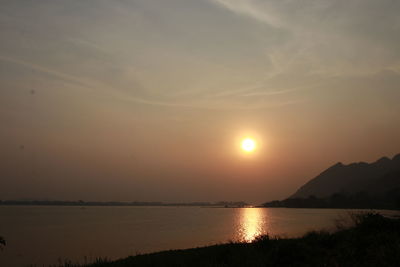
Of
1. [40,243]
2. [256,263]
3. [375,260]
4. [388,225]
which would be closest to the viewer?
[375,260]

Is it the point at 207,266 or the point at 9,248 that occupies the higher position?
the point at 9,248

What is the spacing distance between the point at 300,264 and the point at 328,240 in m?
8.22

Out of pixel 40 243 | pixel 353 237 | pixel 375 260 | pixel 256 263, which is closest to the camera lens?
pixel 375 260

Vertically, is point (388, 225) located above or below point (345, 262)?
above

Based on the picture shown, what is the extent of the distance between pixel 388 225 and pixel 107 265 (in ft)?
65.1

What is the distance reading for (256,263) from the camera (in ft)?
64.7

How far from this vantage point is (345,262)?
18641mm

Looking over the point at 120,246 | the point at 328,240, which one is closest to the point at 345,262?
the point at 328,240

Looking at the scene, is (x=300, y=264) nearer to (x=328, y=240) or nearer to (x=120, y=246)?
(x=328, y=240)

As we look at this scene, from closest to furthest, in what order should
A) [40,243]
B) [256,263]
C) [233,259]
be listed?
[256,263], [233,259], [40,243]

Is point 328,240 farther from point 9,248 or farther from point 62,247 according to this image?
point 9,248

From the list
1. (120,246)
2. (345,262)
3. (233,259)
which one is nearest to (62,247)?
(120,246)

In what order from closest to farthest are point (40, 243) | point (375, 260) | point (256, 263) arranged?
point (375, 260), point (256, 263), point (40, 243)

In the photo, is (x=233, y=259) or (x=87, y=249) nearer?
(x=233, y=259)
